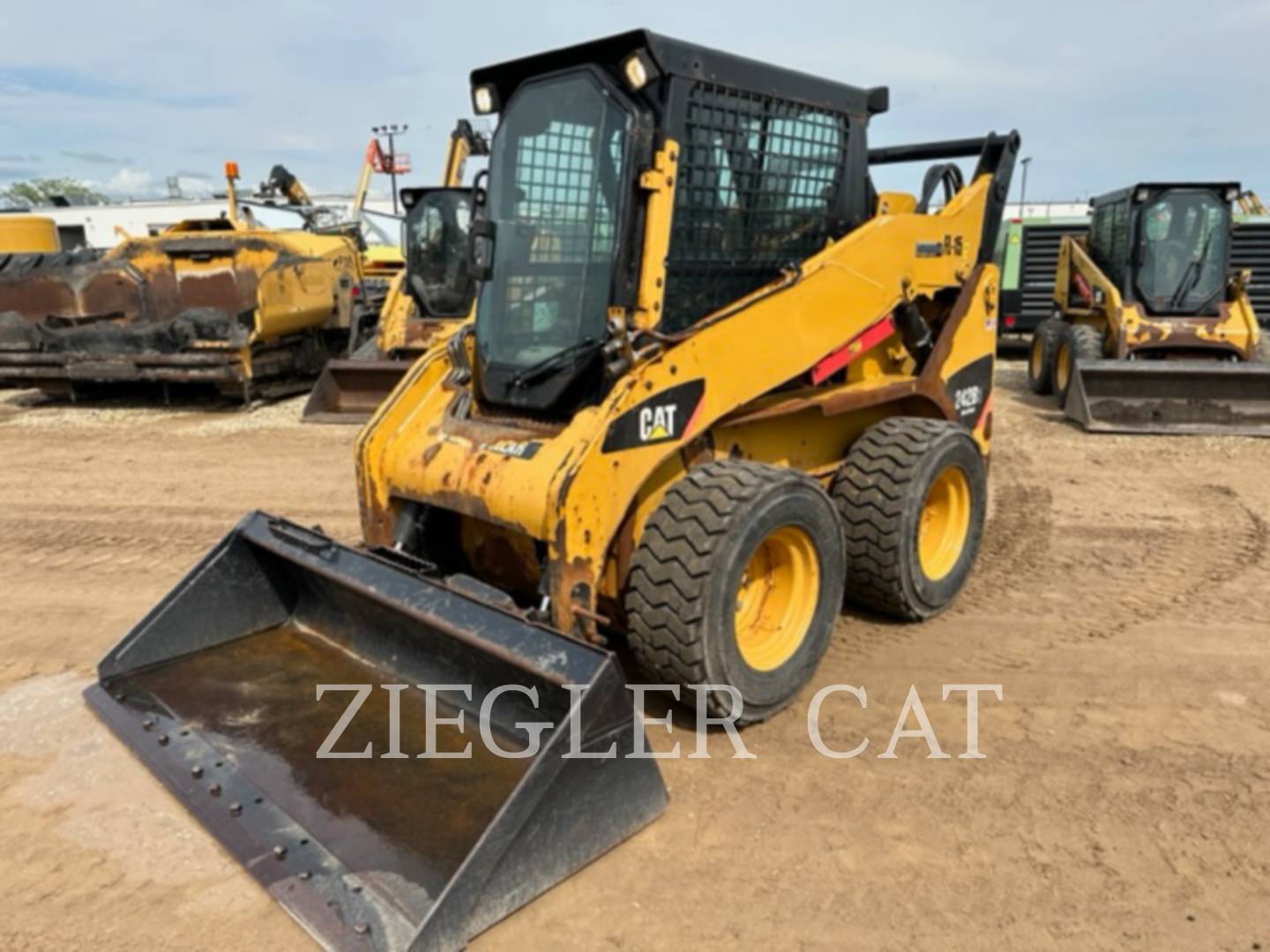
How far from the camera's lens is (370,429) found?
3795 mm

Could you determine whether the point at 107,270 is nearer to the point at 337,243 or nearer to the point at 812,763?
the point at 337,243

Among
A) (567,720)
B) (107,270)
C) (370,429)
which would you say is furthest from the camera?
(107,270)

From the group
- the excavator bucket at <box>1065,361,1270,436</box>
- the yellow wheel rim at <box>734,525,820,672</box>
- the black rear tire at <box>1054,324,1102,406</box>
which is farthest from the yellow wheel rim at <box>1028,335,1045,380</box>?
the yellow wheel rim at <box>734,525,820,672</box>

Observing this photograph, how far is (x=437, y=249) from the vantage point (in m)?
9.87

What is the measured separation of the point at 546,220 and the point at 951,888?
8.55ft

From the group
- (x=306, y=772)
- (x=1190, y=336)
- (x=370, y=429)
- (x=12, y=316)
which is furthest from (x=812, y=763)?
(x=12, y=316)

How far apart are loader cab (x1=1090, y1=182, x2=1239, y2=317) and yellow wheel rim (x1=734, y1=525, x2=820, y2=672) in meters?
7.77

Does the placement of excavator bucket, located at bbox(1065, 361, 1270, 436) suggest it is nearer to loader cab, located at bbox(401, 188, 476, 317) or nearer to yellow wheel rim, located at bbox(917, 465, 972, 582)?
yellow wheel rim, located at bbox(917, 465, 972, 582)

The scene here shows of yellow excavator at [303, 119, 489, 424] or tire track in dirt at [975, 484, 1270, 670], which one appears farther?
yellow excavator at [303, 119, 489, 424]

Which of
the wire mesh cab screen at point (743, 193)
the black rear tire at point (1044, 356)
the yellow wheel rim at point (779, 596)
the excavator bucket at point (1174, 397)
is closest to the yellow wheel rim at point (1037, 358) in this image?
the black rear tire at point (1044, 356)

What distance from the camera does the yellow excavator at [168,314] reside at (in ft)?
32.4

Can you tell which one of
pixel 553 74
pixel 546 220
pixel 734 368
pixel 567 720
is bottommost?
pixel 567 720

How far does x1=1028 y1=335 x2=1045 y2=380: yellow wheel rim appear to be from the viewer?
10600 mm

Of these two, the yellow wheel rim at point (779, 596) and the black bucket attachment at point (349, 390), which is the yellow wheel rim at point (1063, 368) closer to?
the black bucket attachment at point (349, 390)
